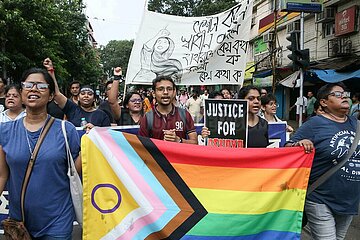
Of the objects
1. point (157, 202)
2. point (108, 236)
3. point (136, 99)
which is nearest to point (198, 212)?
point (157, 202)

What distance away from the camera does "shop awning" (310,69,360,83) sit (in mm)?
16022

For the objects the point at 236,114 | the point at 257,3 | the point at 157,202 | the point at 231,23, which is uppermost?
the point at 257,3

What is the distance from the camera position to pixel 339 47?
20.2m

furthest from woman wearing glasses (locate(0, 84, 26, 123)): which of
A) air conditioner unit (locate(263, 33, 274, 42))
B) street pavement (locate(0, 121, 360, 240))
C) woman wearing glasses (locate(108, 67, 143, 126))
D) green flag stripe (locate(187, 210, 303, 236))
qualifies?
air conditioner unit (locate(263, 33, 274, 42))

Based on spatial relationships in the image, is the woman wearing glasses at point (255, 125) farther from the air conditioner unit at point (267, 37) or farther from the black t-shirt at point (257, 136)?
the air conditioner unit at point (267, 37)

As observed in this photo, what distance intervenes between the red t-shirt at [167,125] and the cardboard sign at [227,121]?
0.87 ft

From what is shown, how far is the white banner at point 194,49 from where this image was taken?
675 centimetres

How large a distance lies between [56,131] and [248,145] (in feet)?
6.64

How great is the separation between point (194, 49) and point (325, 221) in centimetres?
423

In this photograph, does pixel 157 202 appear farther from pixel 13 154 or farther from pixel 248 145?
pixel 248 145

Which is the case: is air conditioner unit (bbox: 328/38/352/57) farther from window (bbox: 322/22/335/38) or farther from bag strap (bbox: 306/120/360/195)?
bag strap (bbox: 306/120/360/195)

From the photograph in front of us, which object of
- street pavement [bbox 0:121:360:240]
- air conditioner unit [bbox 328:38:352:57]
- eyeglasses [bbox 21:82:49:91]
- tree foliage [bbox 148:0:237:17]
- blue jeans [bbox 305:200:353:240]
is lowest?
street pavement [bbox 0:121:360:240]

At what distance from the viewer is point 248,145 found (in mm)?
4121

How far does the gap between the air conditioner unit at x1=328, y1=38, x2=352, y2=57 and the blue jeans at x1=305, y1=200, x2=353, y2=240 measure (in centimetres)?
1741
